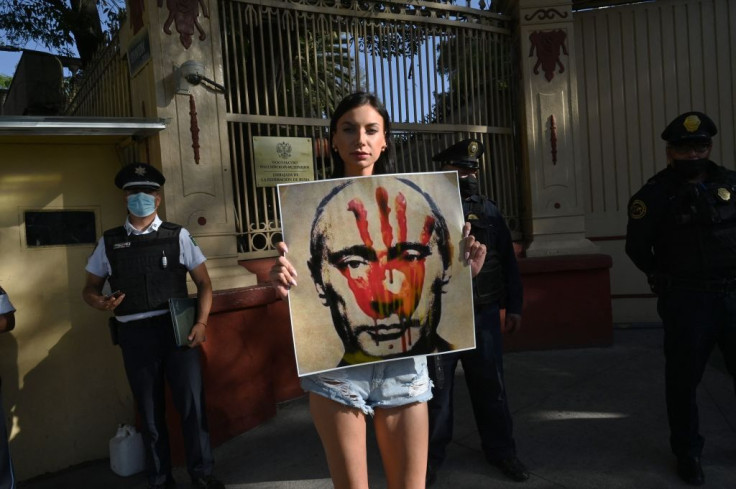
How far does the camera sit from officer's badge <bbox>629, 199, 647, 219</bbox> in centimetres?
307

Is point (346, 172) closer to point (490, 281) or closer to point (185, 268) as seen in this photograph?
point (490, 281)

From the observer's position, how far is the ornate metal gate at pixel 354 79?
4.59m

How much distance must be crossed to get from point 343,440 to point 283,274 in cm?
55

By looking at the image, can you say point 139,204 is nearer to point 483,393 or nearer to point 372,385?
point 372,385

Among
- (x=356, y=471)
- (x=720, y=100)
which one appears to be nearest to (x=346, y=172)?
(x=356, y=471)

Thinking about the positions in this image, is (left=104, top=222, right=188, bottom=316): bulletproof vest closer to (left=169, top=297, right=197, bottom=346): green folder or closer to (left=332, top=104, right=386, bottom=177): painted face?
(left=169, top=297, right=197, bottom=346): green folder

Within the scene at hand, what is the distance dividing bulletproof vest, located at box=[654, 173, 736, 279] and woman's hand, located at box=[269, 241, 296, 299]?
7.59 feet

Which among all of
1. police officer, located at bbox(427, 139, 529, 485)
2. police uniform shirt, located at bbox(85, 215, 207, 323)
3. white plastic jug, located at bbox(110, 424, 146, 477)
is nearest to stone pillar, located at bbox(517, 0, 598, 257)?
police officer, located at bbox(427, 139, 529, 485)

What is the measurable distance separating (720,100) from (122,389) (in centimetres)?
692

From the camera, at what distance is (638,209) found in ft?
10.2

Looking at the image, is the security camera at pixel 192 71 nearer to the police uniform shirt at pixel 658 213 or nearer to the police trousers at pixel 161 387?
the police trousers at pixel 161 387

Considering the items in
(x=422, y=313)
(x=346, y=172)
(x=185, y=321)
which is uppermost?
(x=346, y=172)

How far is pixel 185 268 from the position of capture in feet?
11.2

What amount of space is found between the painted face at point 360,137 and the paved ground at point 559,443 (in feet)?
7.31
